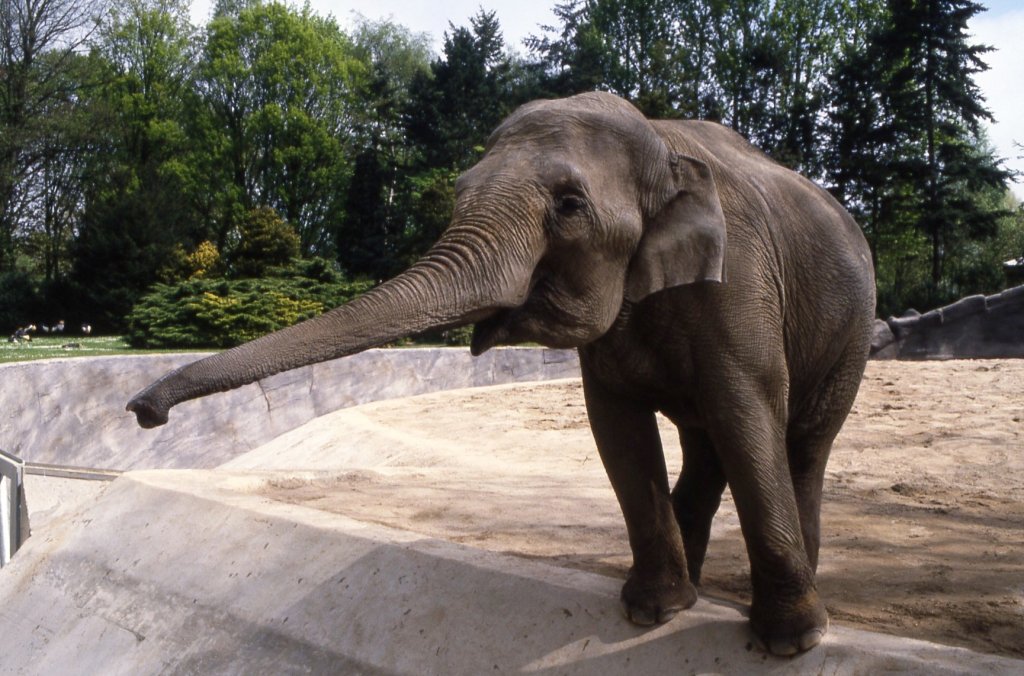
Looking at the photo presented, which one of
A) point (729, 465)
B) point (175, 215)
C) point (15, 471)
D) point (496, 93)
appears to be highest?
point (496, 93)

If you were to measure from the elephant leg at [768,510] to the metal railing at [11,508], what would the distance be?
590cm

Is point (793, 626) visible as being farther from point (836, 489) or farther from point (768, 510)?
point (836, 489)

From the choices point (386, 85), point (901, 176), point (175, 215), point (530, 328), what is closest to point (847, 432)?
point (530, 328)

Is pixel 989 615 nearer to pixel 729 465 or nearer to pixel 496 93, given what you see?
pixel 729 465

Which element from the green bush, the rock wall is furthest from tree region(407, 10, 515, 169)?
the rock wall

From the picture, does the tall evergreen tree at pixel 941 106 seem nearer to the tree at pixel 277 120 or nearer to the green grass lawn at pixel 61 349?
the green grass lawn at pixel 61 349

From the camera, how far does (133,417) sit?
43.4 ft

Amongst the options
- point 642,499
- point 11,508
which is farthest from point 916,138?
point 642,499

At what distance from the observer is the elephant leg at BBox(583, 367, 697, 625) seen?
367 centimetres

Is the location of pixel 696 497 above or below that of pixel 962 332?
above

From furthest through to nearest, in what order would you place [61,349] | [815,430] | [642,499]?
[61,349], [815,430], [642,499]

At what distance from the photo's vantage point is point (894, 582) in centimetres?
459

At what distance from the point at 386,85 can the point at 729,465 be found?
151 ft

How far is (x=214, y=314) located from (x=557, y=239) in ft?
64.4
